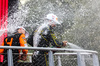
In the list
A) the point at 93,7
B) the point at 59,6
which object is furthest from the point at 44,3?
the point at 93,7

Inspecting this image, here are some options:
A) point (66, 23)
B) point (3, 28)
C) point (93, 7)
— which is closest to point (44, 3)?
point (66, 23)

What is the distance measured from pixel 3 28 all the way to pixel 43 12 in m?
8.68

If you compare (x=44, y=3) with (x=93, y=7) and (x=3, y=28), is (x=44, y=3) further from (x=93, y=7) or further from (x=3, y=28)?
(x=3, y=28)

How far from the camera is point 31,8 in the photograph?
Answer: 14656mm

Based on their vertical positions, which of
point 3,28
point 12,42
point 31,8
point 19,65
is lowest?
point 19,65

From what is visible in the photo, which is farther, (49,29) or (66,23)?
(66,23)

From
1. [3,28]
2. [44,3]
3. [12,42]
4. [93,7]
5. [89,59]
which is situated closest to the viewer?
A: [12,42]

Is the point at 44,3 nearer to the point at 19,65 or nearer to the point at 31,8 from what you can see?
the point at 31,8

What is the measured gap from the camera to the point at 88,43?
1584 centimetres

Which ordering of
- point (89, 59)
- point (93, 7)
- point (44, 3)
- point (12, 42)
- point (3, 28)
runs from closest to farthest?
point (12, 42) < point (89, 59) < point (3, 28) < point (44, 3) < point (93, 7)

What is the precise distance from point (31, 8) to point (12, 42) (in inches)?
418

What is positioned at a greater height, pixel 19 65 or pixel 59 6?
pixel 59 6

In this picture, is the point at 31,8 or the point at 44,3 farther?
the point at 44,3

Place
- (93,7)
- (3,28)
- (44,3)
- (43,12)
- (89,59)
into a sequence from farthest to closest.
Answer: (93,7) < (44,3) < (43,12) < (3,28) < (89,59)
